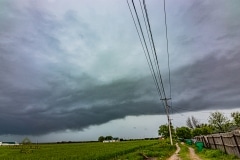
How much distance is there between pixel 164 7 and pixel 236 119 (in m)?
93.3

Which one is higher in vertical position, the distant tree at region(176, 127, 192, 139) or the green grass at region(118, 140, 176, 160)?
the distant tree at region(176, 127, 192, 139)

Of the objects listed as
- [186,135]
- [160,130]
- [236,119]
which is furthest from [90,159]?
[160,130]

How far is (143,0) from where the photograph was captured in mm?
8414

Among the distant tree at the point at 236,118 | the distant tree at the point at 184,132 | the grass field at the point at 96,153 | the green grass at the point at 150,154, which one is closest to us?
the green grass at the point at 150,154

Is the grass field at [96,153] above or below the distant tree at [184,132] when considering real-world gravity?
below

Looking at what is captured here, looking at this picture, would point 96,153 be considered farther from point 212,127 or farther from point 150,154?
point 212,127

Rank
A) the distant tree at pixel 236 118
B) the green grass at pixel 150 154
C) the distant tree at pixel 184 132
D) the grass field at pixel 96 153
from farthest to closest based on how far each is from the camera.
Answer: the distant tree at pixel 184 132
the distant tree at pixel 236 118
the grass field at pixel 96 153
the green grass at pixel 150 154

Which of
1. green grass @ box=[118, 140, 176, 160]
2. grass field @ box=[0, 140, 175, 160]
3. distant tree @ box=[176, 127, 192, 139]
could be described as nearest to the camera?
green grass @ box=[118, 140, 176, 160]

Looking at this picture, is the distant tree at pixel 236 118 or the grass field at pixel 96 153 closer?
the grass field at pixel 96 153

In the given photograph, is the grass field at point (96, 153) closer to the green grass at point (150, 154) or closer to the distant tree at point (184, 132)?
the green grass at point (150, 154)

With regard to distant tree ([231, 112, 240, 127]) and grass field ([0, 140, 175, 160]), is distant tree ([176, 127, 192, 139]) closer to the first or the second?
distant tree ([231, 112, 240, 127])

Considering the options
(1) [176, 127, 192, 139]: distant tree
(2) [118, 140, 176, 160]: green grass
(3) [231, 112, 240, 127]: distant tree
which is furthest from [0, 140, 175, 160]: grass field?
(1) [176, 127, 192, 139]: distant tree

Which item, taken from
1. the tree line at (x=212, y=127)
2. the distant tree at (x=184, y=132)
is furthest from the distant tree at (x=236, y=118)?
the distant tree at (x=184, y=132)

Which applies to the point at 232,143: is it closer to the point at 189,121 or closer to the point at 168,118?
the point at 168,118
